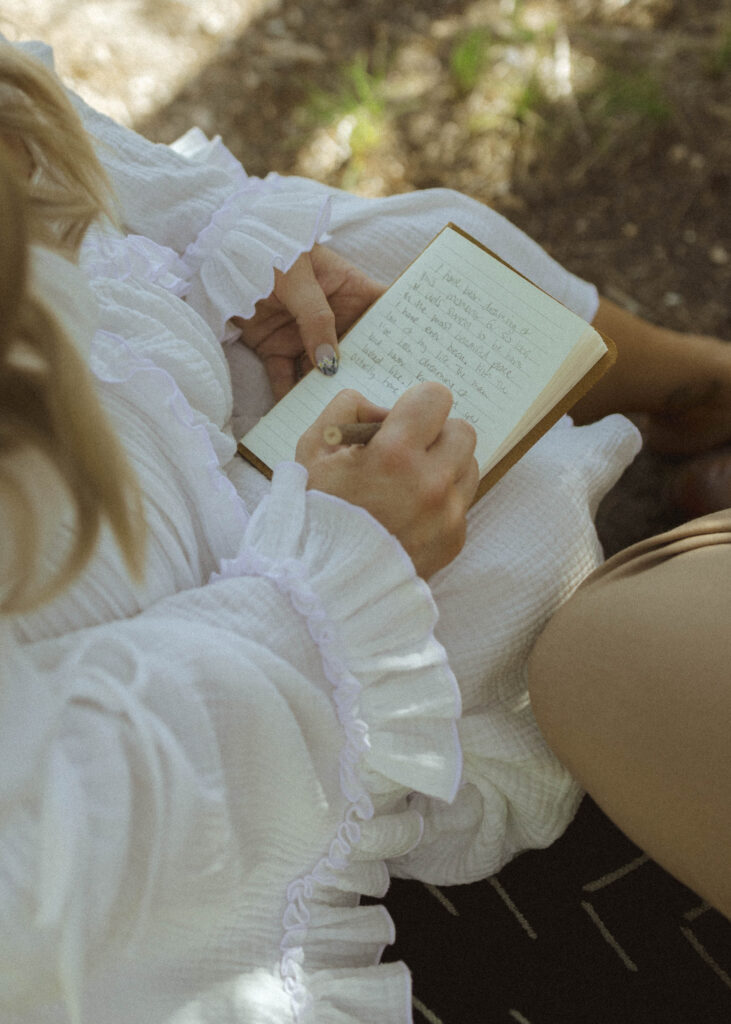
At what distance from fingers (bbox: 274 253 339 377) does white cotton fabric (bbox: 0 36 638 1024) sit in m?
0.02

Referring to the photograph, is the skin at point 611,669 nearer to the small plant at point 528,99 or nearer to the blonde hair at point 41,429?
the blonde hair at point 41,429

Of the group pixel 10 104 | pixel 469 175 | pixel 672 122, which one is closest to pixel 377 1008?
pixel 10 104

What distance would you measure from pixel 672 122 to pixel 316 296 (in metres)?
0.98

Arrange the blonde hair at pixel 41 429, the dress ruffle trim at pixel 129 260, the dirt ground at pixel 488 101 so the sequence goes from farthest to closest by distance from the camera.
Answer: the dirt ground at pixel 488 101 → the dress ruffle trim at pixel 129 260 → the blonde hair at pixel 41 429

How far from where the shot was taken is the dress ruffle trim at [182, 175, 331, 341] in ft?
2.50

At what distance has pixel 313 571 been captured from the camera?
0.57m

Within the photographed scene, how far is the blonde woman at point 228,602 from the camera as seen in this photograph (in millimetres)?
444

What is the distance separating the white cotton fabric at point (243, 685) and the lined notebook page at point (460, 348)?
64mm

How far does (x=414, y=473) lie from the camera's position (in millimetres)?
604

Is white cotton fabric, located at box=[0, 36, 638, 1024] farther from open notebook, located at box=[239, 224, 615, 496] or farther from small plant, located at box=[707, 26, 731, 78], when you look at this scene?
small plant, located at box=[707, 26, 731, 78]

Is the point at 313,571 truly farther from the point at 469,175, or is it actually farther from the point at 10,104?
the point at 469,175

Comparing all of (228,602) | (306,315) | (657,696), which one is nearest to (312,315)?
(306,315)

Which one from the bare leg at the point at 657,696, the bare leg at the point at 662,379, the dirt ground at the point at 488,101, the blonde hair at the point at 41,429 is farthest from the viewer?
the dirt ground at the point at 488,101

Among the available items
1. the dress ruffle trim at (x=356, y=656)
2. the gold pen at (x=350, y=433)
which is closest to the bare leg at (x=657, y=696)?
the dress ruffle trim at (x=356, y=656)
